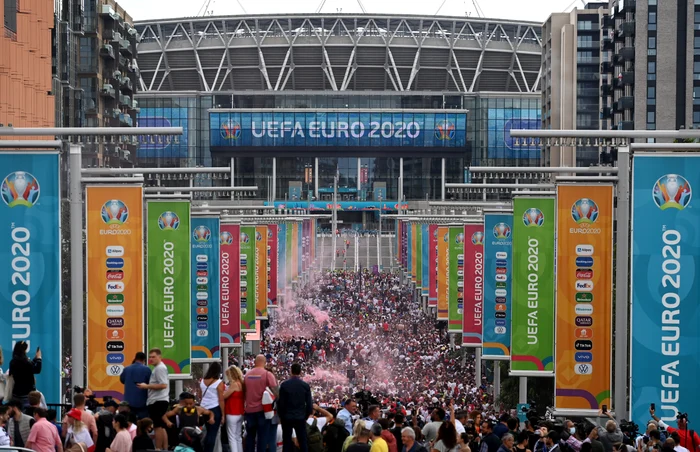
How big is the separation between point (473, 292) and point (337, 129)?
363ft

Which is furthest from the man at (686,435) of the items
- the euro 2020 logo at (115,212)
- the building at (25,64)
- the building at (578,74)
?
the building at (578,74)

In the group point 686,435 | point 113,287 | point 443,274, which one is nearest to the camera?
point 686,435

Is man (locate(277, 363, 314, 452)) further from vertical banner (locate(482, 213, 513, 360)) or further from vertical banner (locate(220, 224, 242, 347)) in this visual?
vertical banner (locate(220, 224, 242, 347))

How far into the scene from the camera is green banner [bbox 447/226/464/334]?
38.2m

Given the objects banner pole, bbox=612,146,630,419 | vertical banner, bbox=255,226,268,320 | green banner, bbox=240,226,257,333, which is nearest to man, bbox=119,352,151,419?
banner pole, bbox=612,146,630,419

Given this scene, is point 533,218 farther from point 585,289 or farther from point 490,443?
point 490,443

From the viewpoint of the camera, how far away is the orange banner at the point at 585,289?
18.9m

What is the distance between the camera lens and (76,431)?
42.7 feet

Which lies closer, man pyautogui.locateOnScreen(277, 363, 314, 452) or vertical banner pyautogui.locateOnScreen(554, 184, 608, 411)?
man pyautogui.locateOnScreen(277, 363, 314, 452)

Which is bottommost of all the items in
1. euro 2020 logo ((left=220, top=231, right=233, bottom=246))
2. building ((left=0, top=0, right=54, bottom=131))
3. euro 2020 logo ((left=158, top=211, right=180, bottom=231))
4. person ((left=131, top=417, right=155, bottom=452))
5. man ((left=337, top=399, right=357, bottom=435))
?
man ((left=337, top=399, right=357, bottom=435))

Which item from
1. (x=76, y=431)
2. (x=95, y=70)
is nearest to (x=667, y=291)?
(x=76, y=431)

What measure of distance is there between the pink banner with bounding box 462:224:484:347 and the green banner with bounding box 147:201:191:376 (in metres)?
11.4

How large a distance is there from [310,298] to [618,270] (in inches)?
2115

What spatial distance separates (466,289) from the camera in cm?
3262
